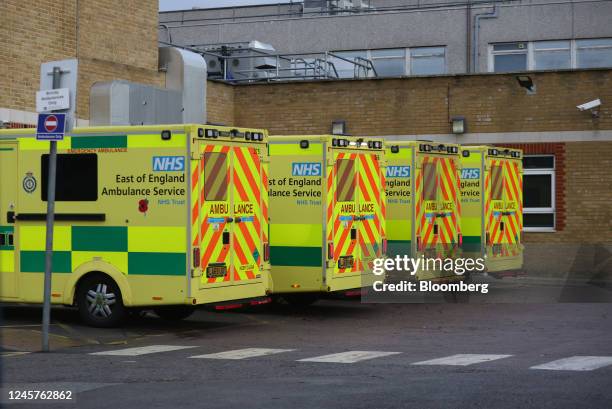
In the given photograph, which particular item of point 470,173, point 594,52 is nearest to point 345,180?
point 470,173

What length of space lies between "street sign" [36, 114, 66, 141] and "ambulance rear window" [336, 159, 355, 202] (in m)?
5.15

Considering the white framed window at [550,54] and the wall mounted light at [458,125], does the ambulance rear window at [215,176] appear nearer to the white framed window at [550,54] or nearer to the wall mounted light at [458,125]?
the wall mounted light at [458,125]

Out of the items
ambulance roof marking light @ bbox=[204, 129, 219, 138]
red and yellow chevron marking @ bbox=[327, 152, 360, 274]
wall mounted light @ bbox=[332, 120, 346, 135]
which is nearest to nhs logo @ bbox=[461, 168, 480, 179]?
red and yellow chevron marking @ bbox=[327, 152, 360, 274]

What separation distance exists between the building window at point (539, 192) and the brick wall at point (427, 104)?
85 centimetres

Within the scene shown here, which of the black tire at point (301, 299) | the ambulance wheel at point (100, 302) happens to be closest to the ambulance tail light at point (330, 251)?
the black tire at point (301, 299)

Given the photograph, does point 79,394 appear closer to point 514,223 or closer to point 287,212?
point 287,212

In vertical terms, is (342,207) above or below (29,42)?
below

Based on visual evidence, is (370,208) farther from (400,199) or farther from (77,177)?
(77,177)

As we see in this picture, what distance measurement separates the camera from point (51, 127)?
13430mm

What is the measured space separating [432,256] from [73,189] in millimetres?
7017

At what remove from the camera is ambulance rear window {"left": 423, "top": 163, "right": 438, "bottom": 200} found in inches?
781

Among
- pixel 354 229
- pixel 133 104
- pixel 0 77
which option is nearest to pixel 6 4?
pixel 0 77

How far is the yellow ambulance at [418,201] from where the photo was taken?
64.0 ft

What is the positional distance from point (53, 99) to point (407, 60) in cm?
2647
